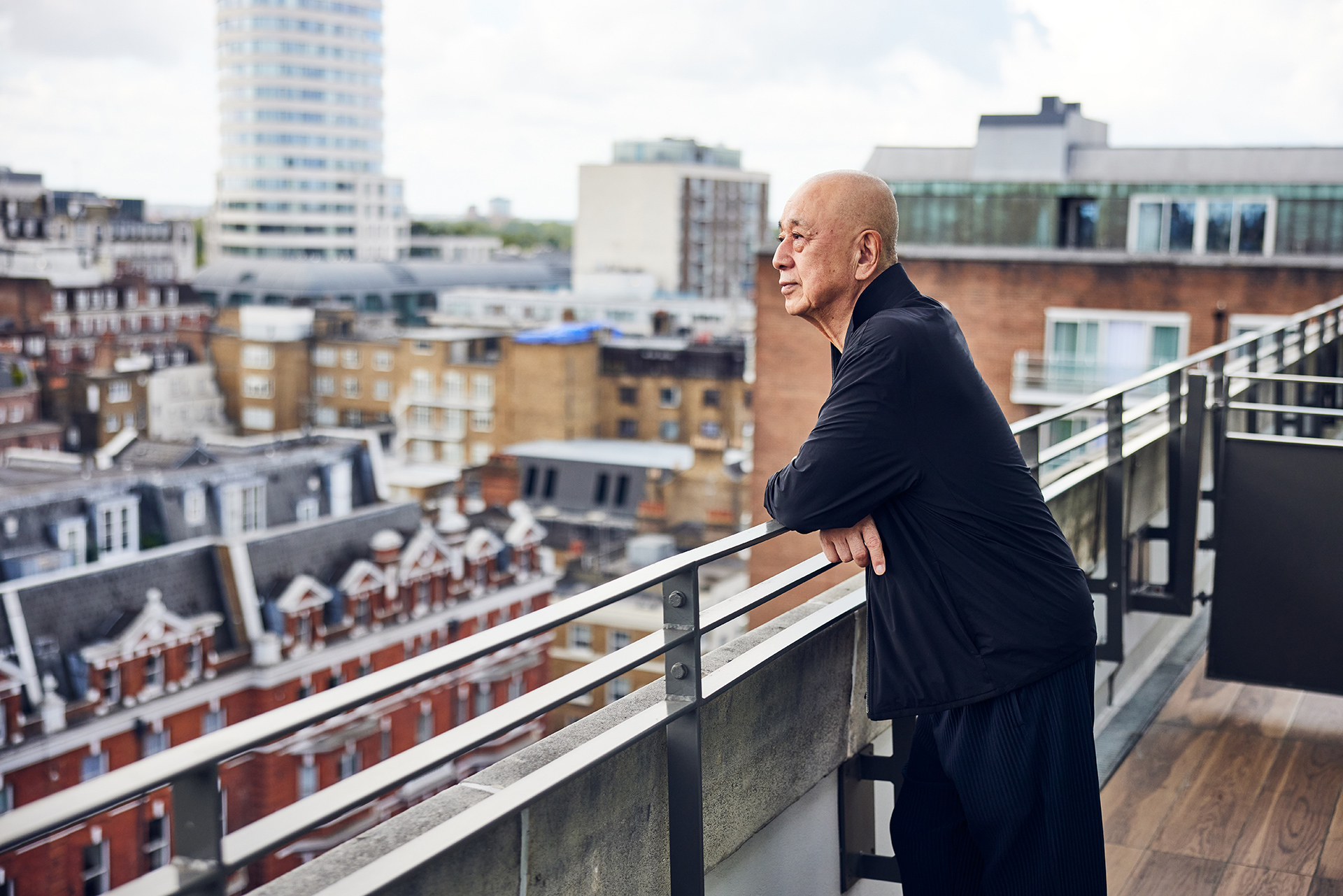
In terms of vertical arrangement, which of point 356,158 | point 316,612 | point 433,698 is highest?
point 356,158

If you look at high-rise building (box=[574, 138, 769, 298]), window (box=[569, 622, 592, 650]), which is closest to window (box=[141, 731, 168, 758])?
window (box=[569, 622, 592, 650])

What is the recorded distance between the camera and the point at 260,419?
71750 mm

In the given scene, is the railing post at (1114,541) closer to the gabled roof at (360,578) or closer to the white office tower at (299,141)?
the gabled roof at (360,578)

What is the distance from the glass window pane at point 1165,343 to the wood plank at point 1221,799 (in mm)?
22763

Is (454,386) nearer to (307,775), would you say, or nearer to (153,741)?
(307,775)

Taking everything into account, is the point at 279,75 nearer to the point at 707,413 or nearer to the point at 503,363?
the point at 503,363

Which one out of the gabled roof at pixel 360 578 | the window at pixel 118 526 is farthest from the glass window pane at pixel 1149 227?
the window at pixel 118 526

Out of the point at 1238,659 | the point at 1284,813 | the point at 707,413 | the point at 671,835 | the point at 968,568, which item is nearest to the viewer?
the point at 968,568

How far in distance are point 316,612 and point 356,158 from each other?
10178cm

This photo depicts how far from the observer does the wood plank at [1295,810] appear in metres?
3.82

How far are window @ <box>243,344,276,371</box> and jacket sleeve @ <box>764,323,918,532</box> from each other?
72.0 metres

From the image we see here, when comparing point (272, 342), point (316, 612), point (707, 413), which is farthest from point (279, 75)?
point (316, 612)

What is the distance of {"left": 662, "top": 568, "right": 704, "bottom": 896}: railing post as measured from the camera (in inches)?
95.5

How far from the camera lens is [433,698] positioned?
34344 millimetres
